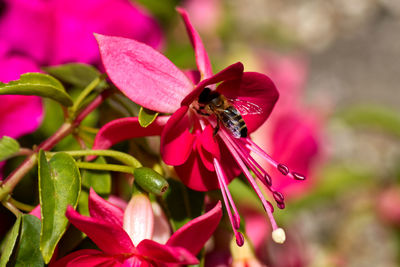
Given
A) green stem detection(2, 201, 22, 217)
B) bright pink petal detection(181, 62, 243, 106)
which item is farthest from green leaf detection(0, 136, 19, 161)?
bright pink petal detection(181, 62, 243, 106)

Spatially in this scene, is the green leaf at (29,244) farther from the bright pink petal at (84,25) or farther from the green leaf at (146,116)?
the bright pink petal at (84,25)

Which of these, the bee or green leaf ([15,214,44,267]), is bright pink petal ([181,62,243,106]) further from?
green leaf ([15,214,44,267])

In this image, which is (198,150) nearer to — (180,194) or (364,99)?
(180,194)

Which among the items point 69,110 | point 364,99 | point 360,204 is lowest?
point 360,204

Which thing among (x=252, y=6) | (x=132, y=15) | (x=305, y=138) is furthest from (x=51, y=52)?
(x=252, y=6)

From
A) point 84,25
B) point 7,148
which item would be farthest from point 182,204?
point 84,25

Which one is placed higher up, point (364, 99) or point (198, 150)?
point (198, 150)

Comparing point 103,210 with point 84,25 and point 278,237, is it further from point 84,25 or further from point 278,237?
point 84,25
